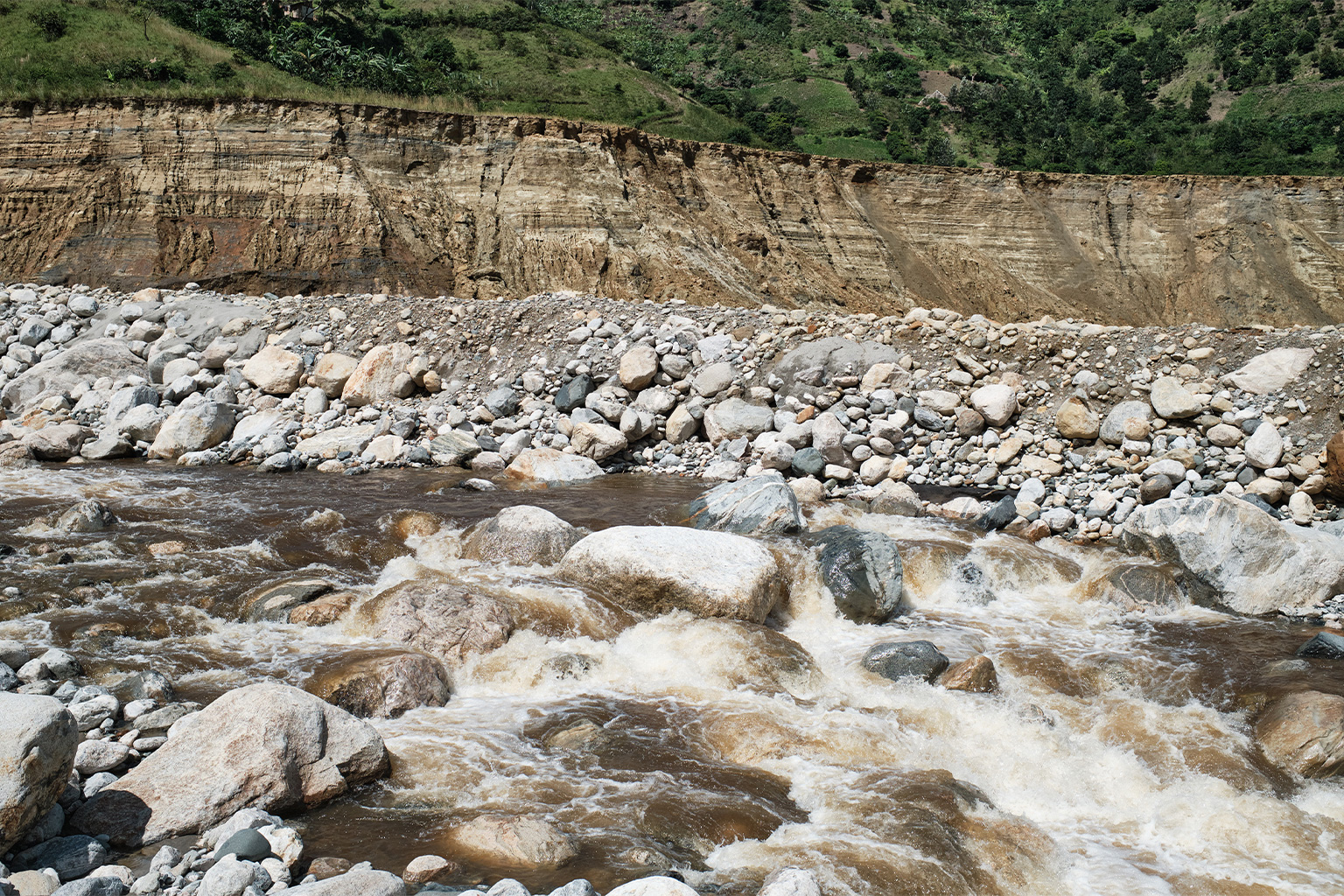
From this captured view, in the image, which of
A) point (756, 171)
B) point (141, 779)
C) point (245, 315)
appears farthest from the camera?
point (756, 171)

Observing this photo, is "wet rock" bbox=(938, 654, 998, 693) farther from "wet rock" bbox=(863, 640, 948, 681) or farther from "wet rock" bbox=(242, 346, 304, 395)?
"wet rock" bbox=(242, 346, 304, 395)

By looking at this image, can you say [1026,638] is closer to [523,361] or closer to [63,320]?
[523,361]

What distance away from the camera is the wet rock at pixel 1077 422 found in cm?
1152

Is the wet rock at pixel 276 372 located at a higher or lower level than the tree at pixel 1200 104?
lower

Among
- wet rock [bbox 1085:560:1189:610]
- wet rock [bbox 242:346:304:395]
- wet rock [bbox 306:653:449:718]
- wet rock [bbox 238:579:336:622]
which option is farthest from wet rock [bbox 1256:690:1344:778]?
wet rock [bbox 242:346:304:395]

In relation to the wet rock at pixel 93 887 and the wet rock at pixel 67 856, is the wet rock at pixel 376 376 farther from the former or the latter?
the wet rock at pixel 93 887

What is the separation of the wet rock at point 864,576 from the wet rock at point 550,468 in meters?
4.79

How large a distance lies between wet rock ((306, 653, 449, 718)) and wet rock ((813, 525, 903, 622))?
3.70 metres

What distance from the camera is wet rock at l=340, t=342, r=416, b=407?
47.1ft

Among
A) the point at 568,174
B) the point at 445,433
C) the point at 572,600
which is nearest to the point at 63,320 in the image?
the point at 445,433

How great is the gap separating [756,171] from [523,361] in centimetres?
1548

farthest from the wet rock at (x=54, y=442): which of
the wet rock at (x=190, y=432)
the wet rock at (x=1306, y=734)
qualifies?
the wet rock at (x=1306, y=734)

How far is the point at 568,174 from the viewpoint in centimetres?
2391

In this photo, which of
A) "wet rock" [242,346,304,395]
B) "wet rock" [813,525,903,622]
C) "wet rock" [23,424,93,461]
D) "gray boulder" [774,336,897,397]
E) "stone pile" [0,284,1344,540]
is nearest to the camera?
"wet rock" [813,525,903,622]
